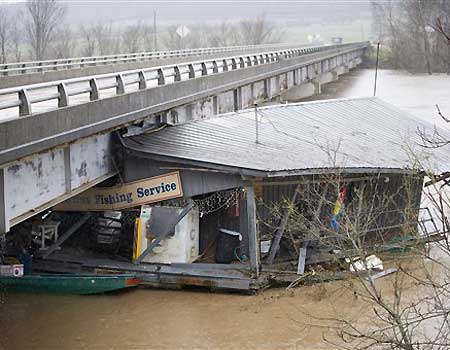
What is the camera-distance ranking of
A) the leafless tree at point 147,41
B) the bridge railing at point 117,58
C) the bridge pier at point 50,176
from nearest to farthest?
the bridge pier at point 50,176, the bridge railing at point 117,58, the leafless tree at point 147,41

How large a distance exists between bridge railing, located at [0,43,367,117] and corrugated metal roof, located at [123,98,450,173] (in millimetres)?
1618

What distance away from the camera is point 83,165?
1731cm

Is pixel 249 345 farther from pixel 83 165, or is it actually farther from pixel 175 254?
pixel 83 165

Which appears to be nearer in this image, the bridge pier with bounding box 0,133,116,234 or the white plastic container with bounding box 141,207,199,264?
the bridge pier with bounding box 0,133,116,234

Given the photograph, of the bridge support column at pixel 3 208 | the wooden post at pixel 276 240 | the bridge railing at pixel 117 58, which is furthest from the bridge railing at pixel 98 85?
the wooden post at pixel 276 240

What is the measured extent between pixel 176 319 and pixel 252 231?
2.91 metres

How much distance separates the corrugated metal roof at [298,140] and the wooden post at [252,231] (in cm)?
71

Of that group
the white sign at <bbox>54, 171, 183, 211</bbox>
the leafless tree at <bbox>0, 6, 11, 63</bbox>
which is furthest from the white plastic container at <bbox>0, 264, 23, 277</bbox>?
the leafless tree at <bbox>0, 6, 11, 63</bbox>

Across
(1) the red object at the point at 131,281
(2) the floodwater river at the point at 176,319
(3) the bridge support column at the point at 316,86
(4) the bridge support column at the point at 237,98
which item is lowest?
(3) the bridge support column at the point at 316,86

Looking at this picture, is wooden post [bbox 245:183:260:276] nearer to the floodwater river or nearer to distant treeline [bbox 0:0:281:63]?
the floodwater river

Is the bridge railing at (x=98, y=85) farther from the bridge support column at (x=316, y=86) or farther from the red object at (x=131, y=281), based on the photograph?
the bridge support column at (x=316, y=86)

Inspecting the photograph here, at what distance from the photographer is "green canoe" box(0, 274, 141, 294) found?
59.7 ft

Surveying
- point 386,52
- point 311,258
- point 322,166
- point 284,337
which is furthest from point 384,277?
point 386,52

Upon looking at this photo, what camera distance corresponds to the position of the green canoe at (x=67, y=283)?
18.2 m
